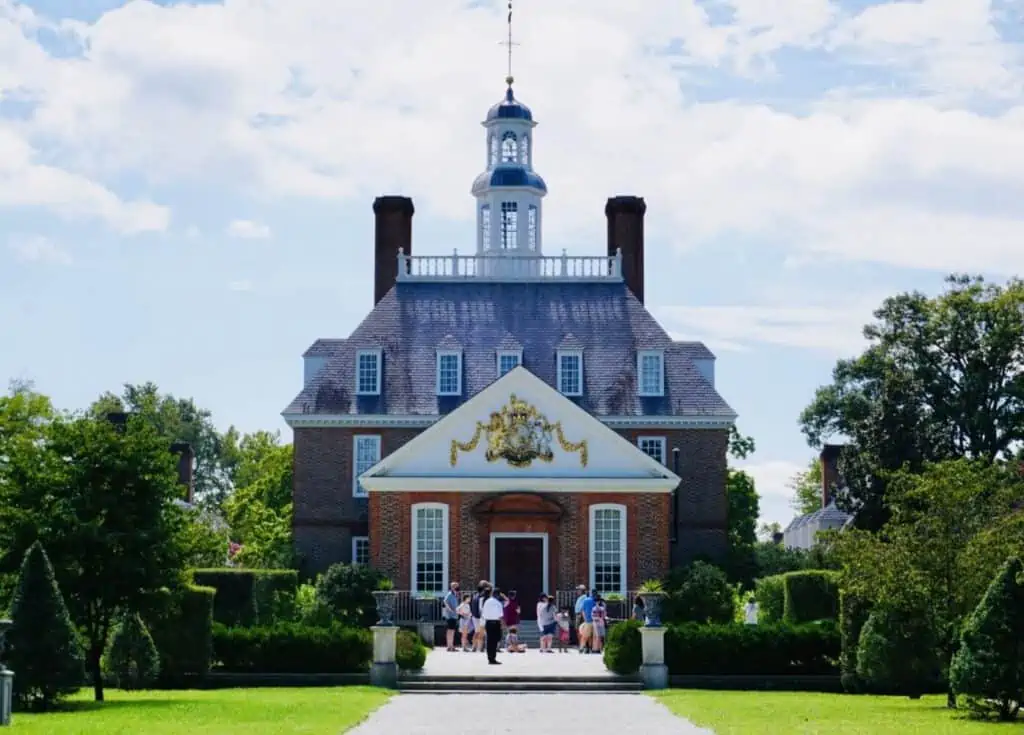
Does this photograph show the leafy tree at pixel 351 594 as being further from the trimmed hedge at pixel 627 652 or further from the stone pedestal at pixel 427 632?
the trimmed hedge at pixel 627 652

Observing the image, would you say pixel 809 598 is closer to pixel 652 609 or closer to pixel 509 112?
pixel 652 609

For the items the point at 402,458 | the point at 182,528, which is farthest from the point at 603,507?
the point at 182,528

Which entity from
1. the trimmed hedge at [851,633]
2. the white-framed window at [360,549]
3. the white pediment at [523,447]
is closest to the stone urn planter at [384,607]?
the trimmed hedge at [851,633]

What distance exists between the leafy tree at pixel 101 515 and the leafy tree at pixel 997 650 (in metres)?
12.7

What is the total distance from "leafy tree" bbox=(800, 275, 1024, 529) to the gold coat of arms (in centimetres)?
1532

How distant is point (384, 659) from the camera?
3466cm

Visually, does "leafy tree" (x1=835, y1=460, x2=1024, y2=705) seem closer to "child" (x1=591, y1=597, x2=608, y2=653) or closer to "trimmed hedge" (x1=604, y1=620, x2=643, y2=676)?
"trimmed hedge" (x1=604, y1=620, x2=643, y2=676)

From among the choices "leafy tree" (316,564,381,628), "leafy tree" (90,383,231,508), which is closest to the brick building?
"leafy tree" (316,564,381,628)

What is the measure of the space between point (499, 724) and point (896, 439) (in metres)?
37.6

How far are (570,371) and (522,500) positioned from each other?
757 cm

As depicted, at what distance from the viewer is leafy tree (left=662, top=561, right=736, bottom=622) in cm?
4575

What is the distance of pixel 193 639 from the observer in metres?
34.9

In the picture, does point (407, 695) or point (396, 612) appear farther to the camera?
point (396, 612)

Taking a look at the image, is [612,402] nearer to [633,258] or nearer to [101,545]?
[633,258]
